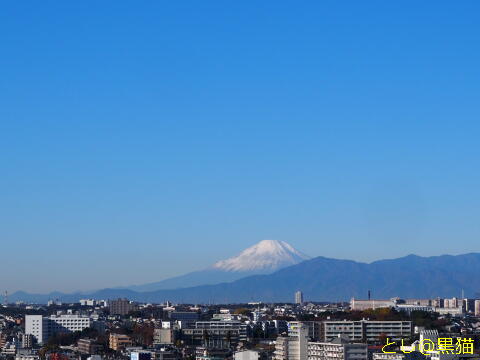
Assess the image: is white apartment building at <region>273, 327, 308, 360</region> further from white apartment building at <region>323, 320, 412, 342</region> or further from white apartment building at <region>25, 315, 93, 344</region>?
white apartment building at <region>25, 315, 93, 344</region>

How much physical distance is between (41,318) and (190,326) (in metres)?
11.0

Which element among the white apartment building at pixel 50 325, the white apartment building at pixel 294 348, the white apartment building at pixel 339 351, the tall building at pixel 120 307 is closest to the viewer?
the white apartment building at pixel 339 351

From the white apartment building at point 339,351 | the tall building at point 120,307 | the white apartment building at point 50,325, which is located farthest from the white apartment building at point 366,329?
the tall building at point 120,307

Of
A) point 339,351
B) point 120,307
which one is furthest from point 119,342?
point 120,307

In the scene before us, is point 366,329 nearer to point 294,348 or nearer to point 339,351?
point 294,348

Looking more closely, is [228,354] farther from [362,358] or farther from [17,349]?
[17,349]

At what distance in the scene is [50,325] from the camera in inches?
2933

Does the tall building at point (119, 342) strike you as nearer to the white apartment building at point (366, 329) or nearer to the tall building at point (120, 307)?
the white apartment building at point (366, 329)

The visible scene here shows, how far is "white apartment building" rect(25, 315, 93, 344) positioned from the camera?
72.5m

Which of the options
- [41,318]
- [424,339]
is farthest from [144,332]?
[424,339]

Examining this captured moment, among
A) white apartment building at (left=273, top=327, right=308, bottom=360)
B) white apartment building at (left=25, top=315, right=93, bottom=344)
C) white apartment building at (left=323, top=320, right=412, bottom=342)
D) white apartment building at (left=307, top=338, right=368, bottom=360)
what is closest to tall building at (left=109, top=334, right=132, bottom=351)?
white apartment building at (left=25, top=315, right=93, bottom=344)

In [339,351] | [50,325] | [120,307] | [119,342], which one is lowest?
[339,351]

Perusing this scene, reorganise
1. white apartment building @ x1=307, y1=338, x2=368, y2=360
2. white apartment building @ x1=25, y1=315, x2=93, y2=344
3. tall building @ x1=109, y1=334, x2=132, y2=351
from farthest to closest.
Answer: white apartment building @ x1=25, y1=315, x2=93, y2=344, tall building @ x1=109, y1=334, x2=132, y2=351, white apartment building @ x1=307, y1=338, x2=368, y2=360

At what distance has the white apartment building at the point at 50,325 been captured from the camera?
7250 cm
